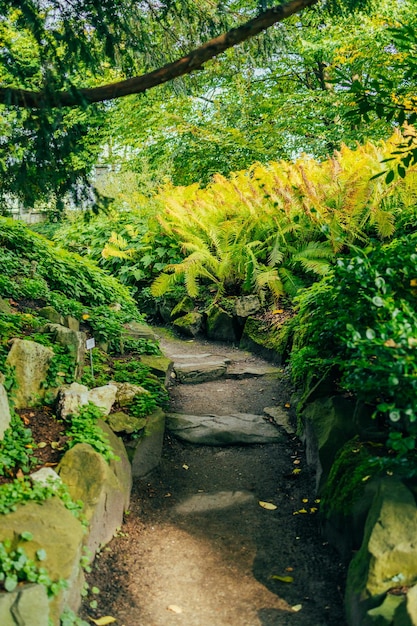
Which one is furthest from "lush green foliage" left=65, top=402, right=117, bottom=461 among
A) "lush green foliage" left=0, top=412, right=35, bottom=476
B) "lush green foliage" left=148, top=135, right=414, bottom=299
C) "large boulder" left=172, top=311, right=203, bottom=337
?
"large boulder" left=172, top=311, right=203, bottom=337

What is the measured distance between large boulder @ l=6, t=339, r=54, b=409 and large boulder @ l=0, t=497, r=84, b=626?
115 cm

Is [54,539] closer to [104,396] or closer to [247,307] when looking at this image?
[104,396]

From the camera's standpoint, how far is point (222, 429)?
492 cm

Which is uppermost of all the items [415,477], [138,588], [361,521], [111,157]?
[111,157]

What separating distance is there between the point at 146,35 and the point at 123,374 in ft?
9.01

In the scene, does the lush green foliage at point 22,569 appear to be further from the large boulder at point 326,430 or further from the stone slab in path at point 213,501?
the large boulder at point 326,430

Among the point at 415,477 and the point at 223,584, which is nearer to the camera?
the point at 415,477

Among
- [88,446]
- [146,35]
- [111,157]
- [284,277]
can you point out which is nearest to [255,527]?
[88,446]

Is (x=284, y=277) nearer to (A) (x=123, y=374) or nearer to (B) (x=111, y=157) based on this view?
(A) (x=123, y=374)

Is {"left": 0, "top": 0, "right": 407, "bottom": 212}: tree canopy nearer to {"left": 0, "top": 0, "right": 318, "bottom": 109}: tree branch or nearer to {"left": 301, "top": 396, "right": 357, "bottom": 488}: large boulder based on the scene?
{"left": 0, "top": 0, "right": 318, "bottom": 109}: tree branch

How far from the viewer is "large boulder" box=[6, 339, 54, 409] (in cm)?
401

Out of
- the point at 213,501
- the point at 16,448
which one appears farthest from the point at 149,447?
the point at 16,448

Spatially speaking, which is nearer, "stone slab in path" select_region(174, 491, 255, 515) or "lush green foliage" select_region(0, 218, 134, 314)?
"stone slab in path" select_region(174, 491, 255, 515)

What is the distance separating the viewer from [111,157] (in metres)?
18.1
